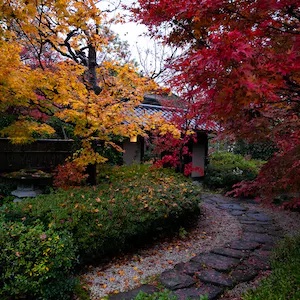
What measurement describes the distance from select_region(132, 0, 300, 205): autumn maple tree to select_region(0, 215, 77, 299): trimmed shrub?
2.26 m

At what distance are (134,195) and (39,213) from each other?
5.40 feet

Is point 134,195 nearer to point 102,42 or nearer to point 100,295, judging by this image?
point 100,295

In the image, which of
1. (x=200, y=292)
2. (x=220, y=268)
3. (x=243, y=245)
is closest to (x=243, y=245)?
(x=243, y=245)

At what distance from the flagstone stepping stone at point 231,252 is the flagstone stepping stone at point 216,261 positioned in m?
0.12

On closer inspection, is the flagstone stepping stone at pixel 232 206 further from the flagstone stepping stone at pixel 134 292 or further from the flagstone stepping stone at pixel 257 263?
the flagstone stepping stone at pixel 134 292

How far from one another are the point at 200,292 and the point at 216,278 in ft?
1.29

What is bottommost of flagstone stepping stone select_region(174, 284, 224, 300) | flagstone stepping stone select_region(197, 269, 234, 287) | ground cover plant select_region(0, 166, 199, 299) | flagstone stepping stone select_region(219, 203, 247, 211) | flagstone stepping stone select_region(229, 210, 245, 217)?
flagstone stepping stone select_region(219, 203, 247, 211)

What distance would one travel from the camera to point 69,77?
18.1 feet

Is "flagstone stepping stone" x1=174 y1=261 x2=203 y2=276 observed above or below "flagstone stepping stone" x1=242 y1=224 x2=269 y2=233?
above

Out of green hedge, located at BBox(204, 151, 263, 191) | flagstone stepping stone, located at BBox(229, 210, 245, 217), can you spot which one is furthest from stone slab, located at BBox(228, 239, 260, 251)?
green hedge, located at BBox(204, 151, 263, 191)

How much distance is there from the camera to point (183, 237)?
5484 mm

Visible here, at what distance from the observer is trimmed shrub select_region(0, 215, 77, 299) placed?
311 centimetres

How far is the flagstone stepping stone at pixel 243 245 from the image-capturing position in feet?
15.9

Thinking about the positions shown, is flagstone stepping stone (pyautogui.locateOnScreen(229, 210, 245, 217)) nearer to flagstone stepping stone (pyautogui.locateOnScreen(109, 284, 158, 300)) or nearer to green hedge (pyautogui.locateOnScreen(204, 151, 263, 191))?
green hedge (pyautogui.locateOnScreen(204, 151, 263, 191))
